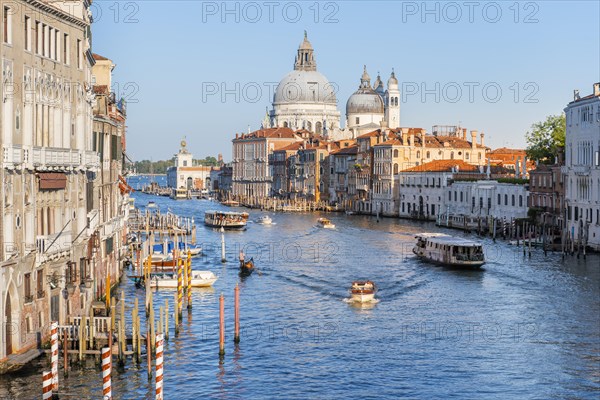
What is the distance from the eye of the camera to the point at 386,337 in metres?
24.2

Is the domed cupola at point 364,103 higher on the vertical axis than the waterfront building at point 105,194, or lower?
higher

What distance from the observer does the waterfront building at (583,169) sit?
139 ft

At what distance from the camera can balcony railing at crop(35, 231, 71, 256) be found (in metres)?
19.1

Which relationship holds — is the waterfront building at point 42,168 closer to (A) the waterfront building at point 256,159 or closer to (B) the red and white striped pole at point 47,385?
(B) the red and white striped pole at point 47,385

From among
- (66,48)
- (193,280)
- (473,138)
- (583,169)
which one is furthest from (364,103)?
(66,48)

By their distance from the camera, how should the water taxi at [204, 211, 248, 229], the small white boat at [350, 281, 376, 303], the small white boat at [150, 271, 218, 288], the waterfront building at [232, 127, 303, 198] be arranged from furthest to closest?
the waterfront building at [232, 127, 303, 198] → the water taxi at [204, 211, 248, 229] → the small white boat at [150, 271, 218, 288] → the small white boat at [350, 281, 376, 303]

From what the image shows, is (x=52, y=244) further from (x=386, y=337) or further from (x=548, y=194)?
(x=548, y=194)

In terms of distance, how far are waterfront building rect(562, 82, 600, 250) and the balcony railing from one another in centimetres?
2566

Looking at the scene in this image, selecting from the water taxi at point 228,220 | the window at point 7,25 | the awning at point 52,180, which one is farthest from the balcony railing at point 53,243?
the water taxi at point 228,220

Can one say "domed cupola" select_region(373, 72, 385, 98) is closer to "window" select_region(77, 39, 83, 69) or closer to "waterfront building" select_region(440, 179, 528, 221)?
"waterfront building" select_region(440, 179, 528, 221)

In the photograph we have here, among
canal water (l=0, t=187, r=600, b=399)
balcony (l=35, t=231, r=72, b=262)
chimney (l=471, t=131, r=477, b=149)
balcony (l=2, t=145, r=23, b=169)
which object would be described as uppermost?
chimney (l=471, t=131, r=477, b=149)

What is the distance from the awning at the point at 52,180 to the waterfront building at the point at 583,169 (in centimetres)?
2615

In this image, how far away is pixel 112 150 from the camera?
29469mm

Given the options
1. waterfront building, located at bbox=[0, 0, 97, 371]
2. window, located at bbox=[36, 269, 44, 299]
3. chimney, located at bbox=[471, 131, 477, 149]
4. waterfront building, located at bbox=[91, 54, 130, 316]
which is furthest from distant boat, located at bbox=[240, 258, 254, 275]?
chimney, located at bbox=[471, 131, 477, 149]
